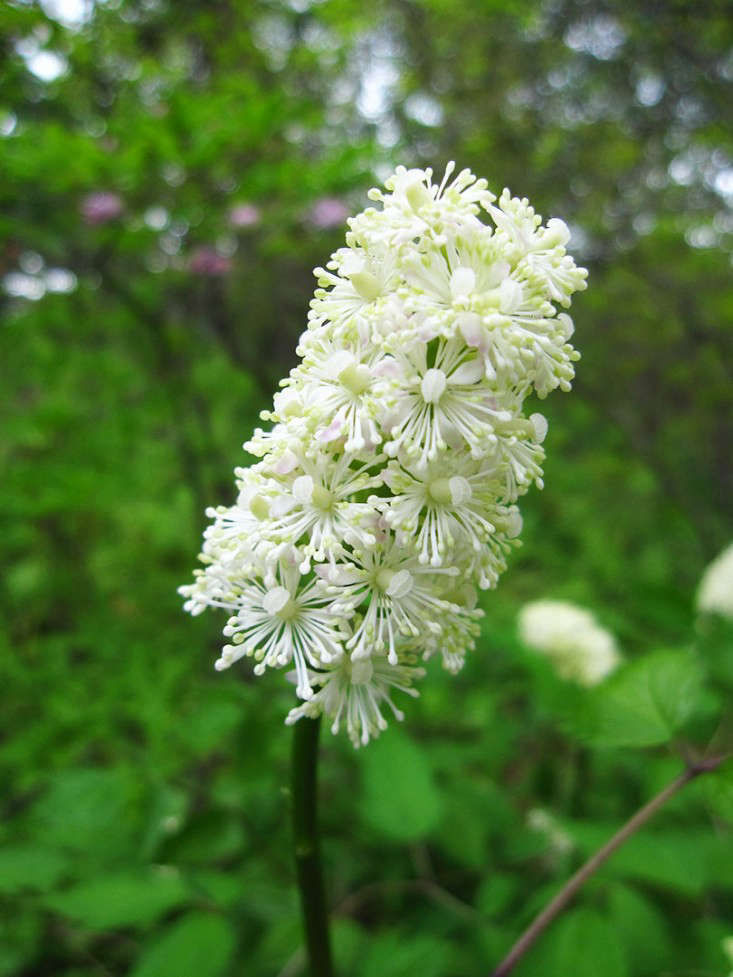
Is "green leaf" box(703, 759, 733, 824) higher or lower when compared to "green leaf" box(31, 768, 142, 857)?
lower

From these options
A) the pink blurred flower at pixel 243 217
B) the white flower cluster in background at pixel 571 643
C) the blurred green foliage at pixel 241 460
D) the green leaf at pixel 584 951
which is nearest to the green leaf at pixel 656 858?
the blurred green foliage at pixel 241 460

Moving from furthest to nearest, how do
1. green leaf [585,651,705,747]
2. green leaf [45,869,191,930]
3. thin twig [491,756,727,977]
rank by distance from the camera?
green leaf [45,869,191,930] → green leaf [585,651,705,747] → thin twig [491,756,727,977]

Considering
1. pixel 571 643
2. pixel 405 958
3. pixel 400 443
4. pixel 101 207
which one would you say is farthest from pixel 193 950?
pixel 101 207

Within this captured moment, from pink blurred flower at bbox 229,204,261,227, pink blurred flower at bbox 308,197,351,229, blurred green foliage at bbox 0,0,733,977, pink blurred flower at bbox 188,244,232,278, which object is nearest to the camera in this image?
blurred green foliage at bbox 0,0,733,977

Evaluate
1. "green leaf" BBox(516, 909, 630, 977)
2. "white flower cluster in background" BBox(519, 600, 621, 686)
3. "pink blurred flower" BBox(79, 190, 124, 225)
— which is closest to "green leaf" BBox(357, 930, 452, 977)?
"green leaf" BBox(516, 909, 630, 977)

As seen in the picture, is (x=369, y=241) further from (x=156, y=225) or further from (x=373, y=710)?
(x=156, y=225)

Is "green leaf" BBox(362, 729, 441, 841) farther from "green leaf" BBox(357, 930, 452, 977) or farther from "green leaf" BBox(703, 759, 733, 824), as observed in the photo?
"green leaf" BBox(703, 759, 733, 824)

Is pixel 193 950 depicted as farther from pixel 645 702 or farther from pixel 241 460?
pixel 241 460
